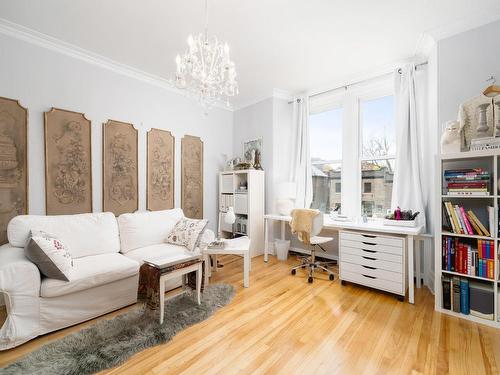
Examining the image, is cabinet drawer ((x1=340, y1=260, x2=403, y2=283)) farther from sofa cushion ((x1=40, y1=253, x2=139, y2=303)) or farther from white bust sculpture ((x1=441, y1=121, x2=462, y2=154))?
sofa cushion ((x1=40, y1=253, x2=139, y2=303))

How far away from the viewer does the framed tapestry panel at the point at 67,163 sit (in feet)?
8.68

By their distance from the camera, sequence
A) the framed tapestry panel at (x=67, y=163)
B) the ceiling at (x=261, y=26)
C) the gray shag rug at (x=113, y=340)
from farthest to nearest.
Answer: the framed tapestry panel at (x=67, y=163), the ceiling at (x=261, y=26), the gray shag rug at (x=113, y=340)

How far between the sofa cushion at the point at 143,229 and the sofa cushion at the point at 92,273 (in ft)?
0.94

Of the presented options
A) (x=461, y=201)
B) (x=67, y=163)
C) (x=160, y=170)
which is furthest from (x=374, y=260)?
(x=67, y=163)

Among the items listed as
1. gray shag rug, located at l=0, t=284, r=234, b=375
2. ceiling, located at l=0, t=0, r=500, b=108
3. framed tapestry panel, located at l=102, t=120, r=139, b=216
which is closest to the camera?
gray shag rug, located at l=0, t=284, r=234, b=375

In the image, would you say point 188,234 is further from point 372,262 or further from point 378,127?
point 378,127

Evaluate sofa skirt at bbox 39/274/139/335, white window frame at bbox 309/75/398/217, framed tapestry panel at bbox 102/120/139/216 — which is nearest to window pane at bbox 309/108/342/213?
white window frame at bbox 309/75/398/217

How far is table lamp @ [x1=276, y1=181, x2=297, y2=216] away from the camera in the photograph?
378cm

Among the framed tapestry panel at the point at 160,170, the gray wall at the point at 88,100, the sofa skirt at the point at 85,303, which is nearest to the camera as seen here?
the sofa skirt at the point at 85,303

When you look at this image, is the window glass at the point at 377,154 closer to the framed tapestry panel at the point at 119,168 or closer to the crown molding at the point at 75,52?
the crown molding at the point at 75,52

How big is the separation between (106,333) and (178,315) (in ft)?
1.84

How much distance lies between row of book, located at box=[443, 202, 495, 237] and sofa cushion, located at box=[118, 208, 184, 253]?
3.13m

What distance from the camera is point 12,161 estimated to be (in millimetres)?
2418

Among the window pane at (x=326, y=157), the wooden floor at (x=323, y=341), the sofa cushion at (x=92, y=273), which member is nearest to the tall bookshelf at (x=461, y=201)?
the wooden floor at (x=323, y=341)
